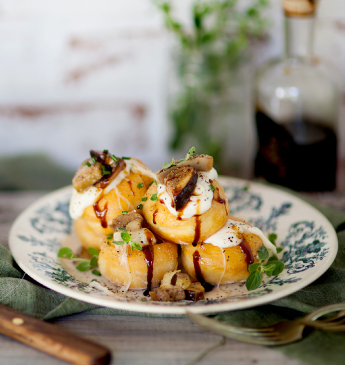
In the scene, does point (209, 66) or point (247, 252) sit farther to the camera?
point (209, 66)

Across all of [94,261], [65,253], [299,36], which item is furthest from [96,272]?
[299,36]

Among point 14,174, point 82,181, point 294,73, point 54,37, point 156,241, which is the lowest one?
point 14,174

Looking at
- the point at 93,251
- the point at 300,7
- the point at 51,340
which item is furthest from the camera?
the point at 300,7

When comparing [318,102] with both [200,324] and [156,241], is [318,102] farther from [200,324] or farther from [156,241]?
[200,324]

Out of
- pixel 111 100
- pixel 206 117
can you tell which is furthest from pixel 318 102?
pixel 111 100

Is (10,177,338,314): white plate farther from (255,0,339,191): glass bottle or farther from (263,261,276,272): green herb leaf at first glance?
(255,0,339,191): glass bottle

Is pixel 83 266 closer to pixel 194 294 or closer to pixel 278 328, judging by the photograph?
pixel 194 294
